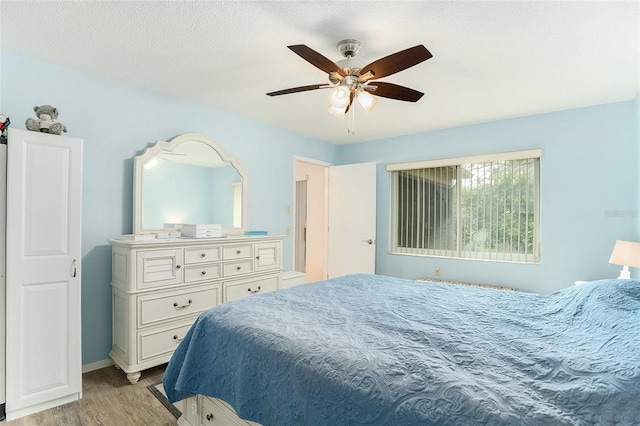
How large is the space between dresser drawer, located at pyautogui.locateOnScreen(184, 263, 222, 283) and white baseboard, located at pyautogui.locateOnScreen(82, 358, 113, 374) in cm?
92

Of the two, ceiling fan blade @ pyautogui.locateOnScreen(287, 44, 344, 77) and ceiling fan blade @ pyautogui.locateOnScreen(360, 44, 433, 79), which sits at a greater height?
ceiling fan blade @ pyautogui.locateOnScreen(287, 44, 344, 77)

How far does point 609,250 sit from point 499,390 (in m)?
3.19

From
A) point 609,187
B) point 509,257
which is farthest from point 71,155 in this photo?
point 609,187

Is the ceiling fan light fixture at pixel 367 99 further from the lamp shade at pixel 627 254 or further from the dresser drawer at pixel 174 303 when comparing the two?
the lamp shade at pixel 627 254

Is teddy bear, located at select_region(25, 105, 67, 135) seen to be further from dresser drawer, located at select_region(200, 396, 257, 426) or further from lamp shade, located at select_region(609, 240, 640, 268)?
lamp shade, located at select_region(609, 240, 640, 268)

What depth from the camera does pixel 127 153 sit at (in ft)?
9.53

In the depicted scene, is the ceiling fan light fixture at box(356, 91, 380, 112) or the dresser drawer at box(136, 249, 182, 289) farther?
the dresser drawer at box(136, 249, 182, 289)

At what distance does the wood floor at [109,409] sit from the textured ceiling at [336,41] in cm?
240

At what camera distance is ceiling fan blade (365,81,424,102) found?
7.23 ft

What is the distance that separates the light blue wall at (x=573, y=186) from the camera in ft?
10.4

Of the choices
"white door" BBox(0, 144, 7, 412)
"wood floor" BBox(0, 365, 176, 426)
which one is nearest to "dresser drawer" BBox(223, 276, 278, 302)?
"wood floor" BBox(0, 365, 176, 426)

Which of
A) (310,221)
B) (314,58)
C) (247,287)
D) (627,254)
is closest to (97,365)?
(247,287)

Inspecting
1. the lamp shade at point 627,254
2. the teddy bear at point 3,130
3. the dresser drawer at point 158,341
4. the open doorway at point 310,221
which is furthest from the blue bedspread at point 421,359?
the open doorway at point 310,221

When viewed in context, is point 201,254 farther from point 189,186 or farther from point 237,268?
point 189,186
